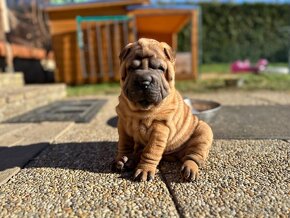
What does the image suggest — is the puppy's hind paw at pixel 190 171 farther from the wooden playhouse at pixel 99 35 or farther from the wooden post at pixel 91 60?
the wooden post at pixel 91 60

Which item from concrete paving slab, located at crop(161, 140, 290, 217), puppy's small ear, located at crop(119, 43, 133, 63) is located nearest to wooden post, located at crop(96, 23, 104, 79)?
concrete paving slab, located at crop(161, 140, 290, 217)

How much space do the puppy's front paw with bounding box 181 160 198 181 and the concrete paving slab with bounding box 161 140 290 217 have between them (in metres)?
0.04

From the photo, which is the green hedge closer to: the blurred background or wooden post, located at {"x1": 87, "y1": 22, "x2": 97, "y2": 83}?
the blurred background

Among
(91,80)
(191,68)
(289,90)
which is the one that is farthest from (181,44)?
(289,90)

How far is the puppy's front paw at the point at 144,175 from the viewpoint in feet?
6.27

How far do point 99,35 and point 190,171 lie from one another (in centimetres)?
779

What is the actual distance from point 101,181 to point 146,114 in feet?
1.79

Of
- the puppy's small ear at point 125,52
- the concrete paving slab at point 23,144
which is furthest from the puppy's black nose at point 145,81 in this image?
the concrete paving slab at point 23,144

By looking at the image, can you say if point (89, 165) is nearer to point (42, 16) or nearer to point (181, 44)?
point (181, 44)

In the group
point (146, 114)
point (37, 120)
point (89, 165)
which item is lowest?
point (37, 120)

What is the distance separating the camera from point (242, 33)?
16.0m

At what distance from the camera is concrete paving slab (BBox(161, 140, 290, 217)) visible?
153 centimetres

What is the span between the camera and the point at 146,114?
6.46 feet

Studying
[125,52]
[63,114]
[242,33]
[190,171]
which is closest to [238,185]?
[190,171]
